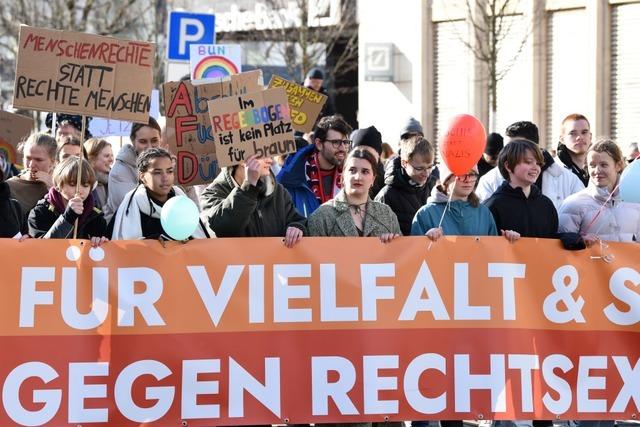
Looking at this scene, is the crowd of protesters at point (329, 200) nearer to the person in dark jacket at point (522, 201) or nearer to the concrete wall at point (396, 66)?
the person in dark jacket at point (522, 201)

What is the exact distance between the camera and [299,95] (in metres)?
11.5

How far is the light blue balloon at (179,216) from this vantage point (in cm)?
746

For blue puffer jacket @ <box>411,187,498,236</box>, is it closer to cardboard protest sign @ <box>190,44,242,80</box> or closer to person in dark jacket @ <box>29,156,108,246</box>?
person in dark jacket @ <box>29,156,108,246</box>

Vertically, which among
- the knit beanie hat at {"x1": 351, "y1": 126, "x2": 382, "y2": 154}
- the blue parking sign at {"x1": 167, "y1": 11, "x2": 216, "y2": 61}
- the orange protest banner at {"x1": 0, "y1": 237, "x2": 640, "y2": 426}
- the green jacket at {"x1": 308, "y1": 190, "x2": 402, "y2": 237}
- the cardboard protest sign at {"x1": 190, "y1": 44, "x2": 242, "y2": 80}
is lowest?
the orange protest banner at {"x1": 0, "y1": 237, "x2": 640, "y2": 426}

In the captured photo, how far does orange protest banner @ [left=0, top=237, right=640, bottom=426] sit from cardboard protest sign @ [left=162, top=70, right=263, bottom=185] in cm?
159

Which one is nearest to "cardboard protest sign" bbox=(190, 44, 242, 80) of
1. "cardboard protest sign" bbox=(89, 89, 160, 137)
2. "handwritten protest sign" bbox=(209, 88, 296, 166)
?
"cardboard protest sign" bbox=(89, 89, 160, 137)

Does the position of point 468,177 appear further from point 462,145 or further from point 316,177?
point 316,177

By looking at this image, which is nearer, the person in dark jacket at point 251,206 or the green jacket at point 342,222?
the person in dark jacket at point 251,206

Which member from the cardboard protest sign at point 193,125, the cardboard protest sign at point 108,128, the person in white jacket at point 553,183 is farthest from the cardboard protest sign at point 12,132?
the person in white jacket at point 553,183

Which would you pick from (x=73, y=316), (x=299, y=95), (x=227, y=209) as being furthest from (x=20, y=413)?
(x=299, y=95)

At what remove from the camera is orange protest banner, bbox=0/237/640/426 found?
7.60 meters

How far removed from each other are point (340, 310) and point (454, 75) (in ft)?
60.5

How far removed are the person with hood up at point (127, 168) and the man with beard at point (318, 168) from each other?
3.79 ft

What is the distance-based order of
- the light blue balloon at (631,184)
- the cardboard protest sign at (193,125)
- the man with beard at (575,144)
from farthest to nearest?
the man with beard at (575,144), the cardboard protest sign at (193,125), the light blue balloon at (631,184)
